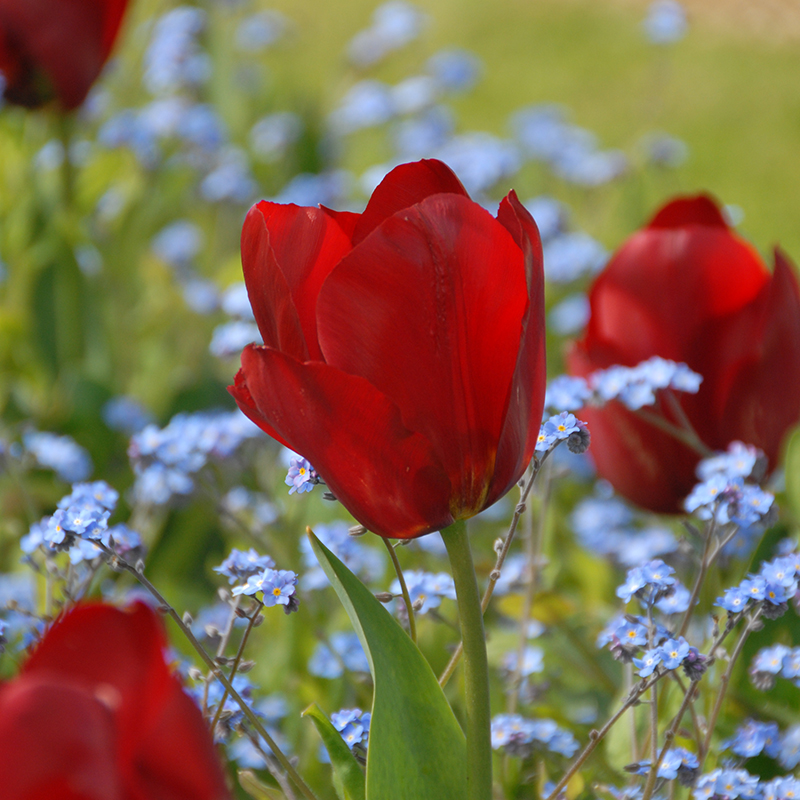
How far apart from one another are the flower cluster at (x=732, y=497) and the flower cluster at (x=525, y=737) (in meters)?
0.18

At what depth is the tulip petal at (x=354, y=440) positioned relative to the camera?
0.43 metres

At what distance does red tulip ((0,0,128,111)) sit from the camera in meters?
1.12

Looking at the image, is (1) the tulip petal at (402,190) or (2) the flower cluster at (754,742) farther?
(2) the flower cluster at (754,742)

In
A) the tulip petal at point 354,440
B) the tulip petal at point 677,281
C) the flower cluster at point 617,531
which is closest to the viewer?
the tulip petal at point 354,440

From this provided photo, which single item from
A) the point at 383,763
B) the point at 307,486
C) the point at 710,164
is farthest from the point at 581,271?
the point at 710,164

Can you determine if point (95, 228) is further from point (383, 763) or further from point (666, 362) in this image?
point (383, 763)

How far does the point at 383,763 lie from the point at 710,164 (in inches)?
122

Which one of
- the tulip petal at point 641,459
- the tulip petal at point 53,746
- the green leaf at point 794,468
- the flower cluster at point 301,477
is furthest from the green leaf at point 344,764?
the green leaf at point 794,468

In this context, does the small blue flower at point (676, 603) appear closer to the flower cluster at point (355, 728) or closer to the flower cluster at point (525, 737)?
the flower cluster at point (525, 737)

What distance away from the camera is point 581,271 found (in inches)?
61.3

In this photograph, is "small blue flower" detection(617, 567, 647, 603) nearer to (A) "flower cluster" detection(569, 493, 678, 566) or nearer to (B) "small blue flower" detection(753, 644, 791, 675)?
(B) "small blue flower" detection(753, 644, 791, 675)

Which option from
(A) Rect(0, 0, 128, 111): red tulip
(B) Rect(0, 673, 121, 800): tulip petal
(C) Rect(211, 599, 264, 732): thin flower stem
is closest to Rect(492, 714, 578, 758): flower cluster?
(C) Rect(211, 599, 264, 732): thin flower stem

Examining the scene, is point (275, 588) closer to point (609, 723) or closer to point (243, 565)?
point (243, 565)

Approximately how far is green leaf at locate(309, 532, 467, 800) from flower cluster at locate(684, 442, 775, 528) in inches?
10.7
